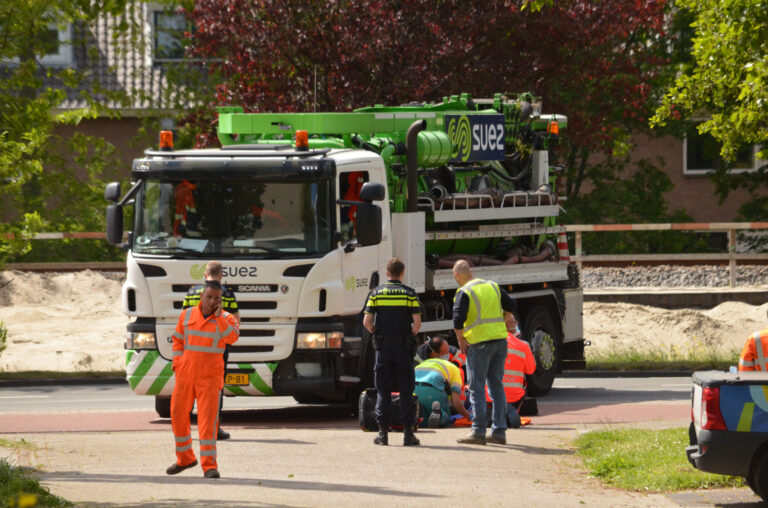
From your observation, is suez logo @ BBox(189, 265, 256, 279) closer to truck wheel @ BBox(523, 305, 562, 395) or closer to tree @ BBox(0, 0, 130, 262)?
tree @ BBox(0, 0, 130, 262)

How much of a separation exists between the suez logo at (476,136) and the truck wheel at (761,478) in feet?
26.7

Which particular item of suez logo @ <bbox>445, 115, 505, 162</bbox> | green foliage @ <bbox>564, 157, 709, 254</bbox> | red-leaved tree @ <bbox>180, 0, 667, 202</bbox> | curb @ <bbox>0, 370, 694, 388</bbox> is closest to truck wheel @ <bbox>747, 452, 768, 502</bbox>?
suez logo @ <bbox>445, 115, 505, 162</bbox>

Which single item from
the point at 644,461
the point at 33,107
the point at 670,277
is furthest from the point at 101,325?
the point at 644,461

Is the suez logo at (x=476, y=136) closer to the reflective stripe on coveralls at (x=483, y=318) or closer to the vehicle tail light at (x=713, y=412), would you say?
the reflective stripe on coveralls at (x=483, y=318)

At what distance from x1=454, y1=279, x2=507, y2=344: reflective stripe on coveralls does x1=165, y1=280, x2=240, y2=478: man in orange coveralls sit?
2.70 metres

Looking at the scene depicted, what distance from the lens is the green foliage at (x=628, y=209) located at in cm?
3044

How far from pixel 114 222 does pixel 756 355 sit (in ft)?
23.4

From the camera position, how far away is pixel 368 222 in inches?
574

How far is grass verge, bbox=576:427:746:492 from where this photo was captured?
10.9 m

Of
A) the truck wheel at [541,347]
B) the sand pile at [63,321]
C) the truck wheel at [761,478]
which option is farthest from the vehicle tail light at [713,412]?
the sand pile at [63,321]

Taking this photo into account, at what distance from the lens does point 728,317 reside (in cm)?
2480

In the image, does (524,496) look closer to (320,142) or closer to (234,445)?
(234,445)

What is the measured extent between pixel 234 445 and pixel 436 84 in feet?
34.8

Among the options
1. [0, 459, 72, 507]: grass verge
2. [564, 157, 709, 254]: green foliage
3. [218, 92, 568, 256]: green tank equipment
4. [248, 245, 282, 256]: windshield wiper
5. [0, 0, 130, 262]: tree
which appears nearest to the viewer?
[0, 459, 72, 507]: grass verge
